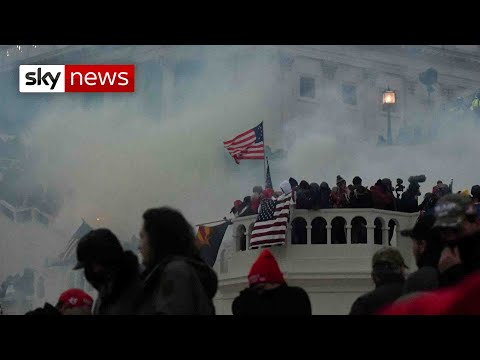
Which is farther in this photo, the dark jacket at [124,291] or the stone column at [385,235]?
the stone column at [385,235]

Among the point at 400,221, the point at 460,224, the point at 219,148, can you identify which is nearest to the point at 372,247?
the point at 400,221

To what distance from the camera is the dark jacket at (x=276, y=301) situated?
6059mm

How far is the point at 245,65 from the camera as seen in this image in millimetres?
25156

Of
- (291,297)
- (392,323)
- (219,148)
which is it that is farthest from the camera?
(219,148)

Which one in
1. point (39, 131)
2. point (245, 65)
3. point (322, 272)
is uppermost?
point (245, 65)

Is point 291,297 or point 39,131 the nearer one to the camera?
point 291,297

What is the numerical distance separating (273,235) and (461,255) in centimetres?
1142

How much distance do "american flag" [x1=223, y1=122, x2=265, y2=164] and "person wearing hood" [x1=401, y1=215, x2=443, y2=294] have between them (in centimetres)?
1542

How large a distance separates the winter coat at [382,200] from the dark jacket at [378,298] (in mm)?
9997

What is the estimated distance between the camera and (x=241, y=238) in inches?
678

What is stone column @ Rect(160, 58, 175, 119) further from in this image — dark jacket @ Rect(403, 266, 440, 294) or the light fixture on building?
dark jacket @ Rect(403, 266, 440, 294)

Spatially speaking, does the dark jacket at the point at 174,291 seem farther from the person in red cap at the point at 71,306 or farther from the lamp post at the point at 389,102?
the lamp post at the point at 389,102

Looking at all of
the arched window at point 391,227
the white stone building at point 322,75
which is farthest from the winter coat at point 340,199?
the white stone building at point 322,75

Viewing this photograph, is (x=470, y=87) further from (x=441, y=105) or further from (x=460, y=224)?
(x=460, y=224)
